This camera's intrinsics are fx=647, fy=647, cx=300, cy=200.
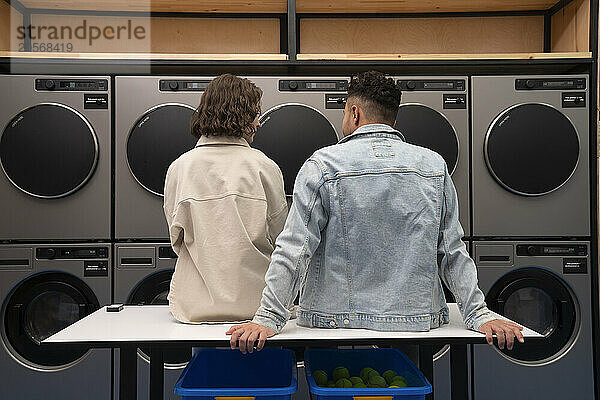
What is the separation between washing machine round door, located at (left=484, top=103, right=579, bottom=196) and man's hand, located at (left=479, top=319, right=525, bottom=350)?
5.00 feet

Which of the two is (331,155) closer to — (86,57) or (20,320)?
(86,57)

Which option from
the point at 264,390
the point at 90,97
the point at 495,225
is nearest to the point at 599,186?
the point at 495,225

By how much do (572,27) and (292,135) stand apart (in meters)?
1.58

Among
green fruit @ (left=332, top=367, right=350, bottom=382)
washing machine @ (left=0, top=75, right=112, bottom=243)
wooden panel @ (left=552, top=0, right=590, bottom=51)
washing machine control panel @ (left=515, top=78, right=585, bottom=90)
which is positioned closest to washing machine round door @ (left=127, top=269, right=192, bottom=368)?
washing machine @ (left=0, top=75, right=112, bottom=243)

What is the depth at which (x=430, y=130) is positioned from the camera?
10.3ft

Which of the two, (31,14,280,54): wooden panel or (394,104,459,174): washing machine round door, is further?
(31,14,280,54): wooden panel

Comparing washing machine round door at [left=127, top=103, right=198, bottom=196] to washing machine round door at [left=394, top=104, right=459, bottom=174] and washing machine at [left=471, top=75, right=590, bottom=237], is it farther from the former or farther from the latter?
washing machine at [left=471, top=75, right=590, bottom=237]

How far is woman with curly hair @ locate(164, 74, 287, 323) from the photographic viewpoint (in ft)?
6.39

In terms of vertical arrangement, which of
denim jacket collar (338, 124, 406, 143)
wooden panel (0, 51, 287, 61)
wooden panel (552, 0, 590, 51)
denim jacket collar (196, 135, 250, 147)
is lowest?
denim jacket collar (196, 135, 250, 147)

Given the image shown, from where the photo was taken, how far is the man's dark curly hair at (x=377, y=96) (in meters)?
1.90

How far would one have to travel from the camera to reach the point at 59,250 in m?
3.05

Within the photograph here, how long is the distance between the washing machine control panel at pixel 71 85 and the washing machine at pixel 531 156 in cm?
180

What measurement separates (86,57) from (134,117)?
0.36m

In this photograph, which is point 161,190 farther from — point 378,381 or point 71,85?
point 378,381
